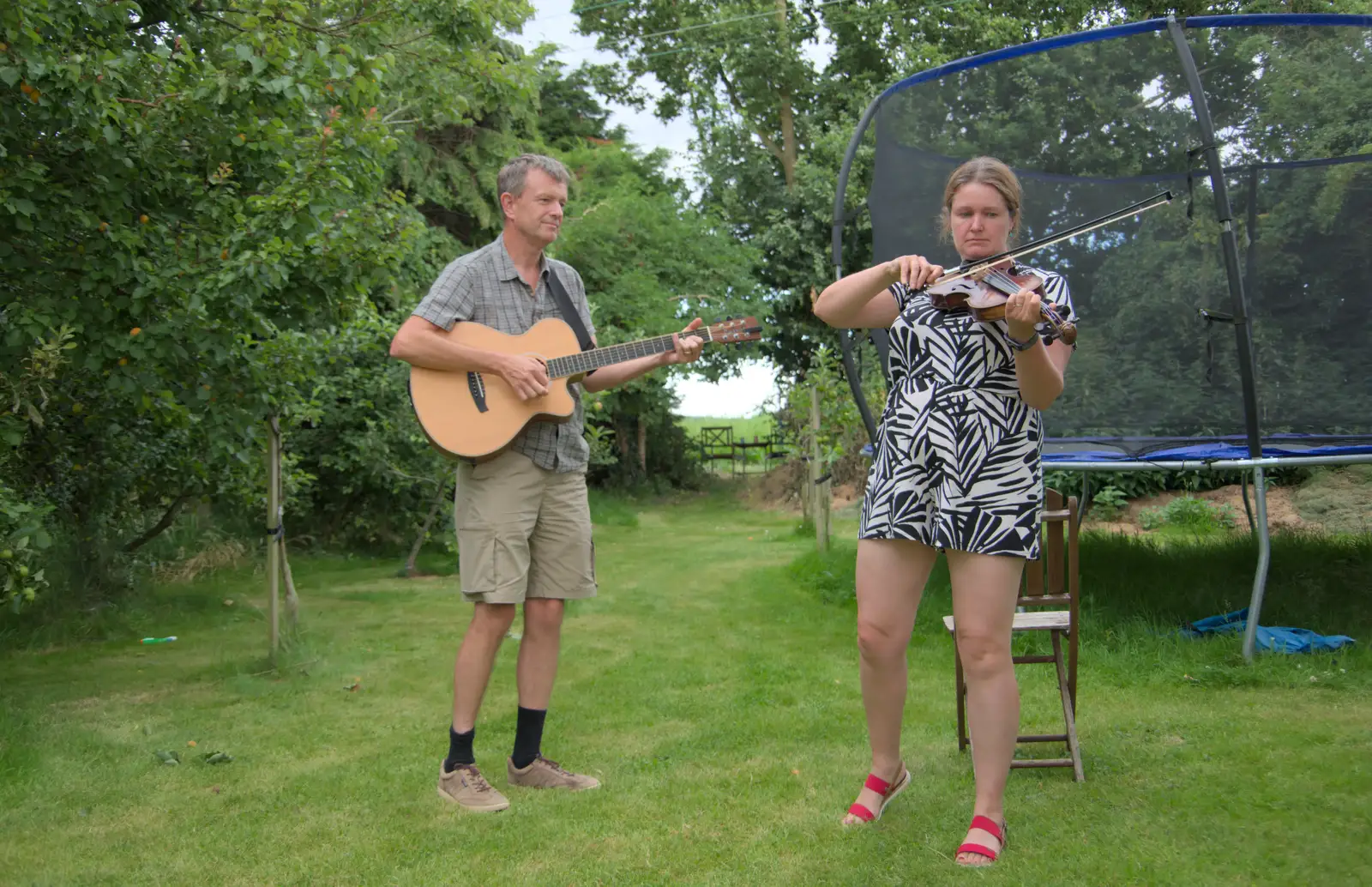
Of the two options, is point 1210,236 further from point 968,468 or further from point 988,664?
point 988,664

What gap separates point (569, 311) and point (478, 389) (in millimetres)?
395

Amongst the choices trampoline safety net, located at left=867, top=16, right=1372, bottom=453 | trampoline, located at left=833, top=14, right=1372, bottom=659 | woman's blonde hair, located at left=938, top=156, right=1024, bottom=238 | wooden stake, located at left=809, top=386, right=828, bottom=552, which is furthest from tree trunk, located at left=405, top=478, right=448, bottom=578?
woman's blonde hair, located at left=938, top=156, right=1024, bottom=238

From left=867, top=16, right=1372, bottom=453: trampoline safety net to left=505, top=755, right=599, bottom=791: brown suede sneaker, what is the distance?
2951mm

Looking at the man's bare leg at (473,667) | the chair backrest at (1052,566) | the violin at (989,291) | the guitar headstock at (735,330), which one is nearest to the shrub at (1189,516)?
the chair backrest at (1052,566)

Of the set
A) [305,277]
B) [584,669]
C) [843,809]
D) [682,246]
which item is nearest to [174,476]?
[305,277]

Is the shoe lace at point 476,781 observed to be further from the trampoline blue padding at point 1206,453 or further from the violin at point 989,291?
the trampoline blue padding at point 1206,453

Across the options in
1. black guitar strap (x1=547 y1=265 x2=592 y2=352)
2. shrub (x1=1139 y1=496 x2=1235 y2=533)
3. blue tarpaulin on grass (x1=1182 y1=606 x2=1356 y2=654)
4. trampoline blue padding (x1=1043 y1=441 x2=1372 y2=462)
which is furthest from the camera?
shrub (x1=1139 y1=496 x2=1235 y2=533)

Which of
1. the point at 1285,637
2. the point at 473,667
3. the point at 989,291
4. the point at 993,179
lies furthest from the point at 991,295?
the point at 1285,637

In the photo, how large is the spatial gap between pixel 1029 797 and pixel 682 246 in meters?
12.5

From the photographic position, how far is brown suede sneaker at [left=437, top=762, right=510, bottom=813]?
3.11m

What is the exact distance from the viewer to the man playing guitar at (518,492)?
3.18 meters

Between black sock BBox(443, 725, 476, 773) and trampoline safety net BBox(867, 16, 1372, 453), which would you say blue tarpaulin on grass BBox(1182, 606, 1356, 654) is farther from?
black sock BBox(443, 725, 476, 773)

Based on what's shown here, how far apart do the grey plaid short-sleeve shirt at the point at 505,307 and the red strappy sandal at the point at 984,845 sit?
1.49 m

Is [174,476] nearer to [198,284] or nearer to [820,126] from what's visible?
[198,284]
